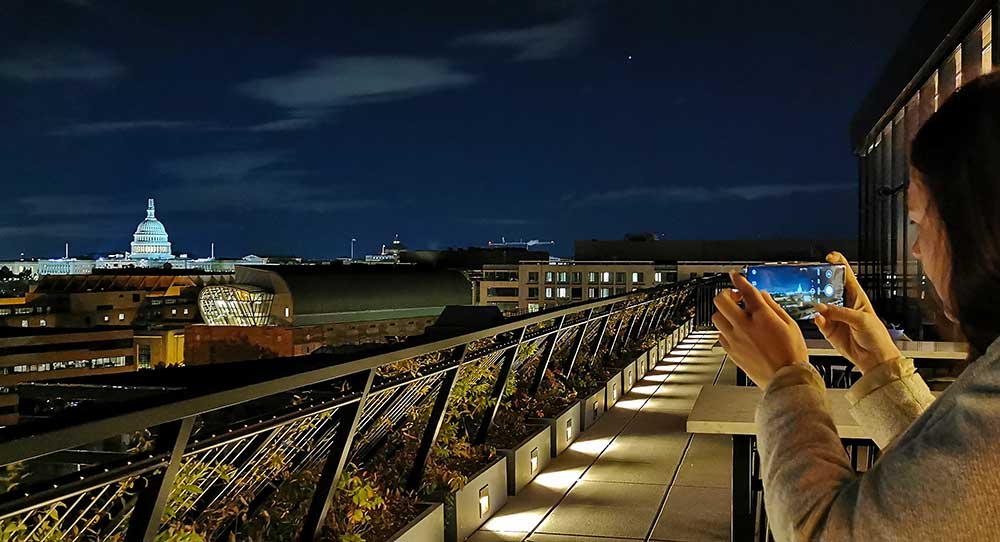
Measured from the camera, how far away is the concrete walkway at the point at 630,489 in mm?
4324

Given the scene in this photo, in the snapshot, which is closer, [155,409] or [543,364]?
[155,409]

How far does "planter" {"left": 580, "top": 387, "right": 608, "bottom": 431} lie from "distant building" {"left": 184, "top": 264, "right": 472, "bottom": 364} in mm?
64753

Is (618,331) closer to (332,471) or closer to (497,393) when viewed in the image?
(497,393)

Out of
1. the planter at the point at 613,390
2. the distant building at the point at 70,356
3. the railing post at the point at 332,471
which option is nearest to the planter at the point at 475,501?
the railing post at the point at 332,471

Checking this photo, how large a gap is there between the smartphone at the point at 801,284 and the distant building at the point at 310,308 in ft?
228

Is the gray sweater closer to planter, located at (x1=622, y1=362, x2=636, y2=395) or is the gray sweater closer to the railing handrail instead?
the railing handrail

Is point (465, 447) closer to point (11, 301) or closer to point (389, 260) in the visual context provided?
point (11, 301)

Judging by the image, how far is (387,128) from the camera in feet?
474

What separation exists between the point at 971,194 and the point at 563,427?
17.6 feet

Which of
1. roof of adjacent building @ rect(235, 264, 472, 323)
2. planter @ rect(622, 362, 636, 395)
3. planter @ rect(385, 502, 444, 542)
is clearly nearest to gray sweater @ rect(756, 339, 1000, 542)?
planter @ rect(385, 502, 444, 542)

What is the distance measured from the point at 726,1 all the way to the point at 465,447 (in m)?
39.8

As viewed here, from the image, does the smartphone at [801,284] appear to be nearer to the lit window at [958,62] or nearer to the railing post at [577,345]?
the railing post at [577,345]

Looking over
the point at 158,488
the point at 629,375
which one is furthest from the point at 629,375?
the point at 158,488

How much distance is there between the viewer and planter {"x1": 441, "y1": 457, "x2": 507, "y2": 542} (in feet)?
13.1
